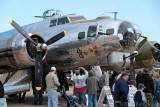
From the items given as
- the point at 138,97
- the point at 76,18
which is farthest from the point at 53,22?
the point at 138,97

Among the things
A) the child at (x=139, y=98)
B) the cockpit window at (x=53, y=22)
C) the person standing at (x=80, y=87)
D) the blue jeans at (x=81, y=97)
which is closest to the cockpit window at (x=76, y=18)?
the cockpit window at (x=53, y=22)

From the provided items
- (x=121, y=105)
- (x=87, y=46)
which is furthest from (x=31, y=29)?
(x=121, y=105)

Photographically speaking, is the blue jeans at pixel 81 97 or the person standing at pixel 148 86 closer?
the person standing at pixel 148 86

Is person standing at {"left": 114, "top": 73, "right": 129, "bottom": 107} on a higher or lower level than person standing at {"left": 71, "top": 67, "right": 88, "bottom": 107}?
higher

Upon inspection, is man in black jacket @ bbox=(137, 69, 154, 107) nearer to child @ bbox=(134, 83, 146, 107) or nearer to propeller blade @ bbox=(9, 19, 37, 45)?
child @ bbox=(134, 83, 146, 107)

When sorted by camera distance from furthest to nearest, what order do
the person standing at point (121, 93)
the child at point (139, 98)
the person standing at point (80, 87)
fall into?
the person standing at point (80, 87) < the child at point (139, 98) < the person standing at point (121, 93)

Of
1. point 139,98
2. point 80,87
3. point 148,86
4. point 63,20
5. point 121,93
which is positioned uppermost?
point 63,20

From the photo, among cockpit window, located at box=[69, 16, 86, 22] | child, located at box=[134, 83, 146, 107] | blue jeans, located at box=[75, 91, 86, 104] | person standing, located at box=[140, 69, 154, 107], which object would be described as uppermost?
cockpit window, located at box=[69, 16, 86, 22]

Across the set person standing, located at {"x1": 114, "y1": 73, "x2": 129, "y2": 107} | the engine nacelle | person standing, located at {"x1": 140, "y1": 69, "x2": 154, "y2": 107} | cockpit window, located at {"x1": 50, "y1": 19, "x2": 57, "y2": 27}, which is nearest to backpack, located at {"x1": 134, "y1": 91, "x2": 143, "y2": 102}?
person standing, located at {"x1": 114, "y1": 73, "x2": 129, "y2": 107}

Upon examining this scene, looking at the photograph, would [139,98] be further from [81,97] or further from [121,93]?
[81,97]

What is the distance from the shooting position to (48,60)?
16422 millimetres

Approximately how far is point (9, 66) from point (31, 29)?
9.13 feet

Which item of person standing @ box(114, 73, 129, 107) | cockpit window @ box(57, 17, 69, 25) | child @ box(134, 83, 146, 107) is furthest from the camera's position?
cockpit window @ box(57, 17, 69, 25)

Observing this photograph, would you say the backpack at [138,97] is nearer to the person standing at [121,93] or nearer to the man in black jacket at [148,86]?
the person standing at [121,93]
